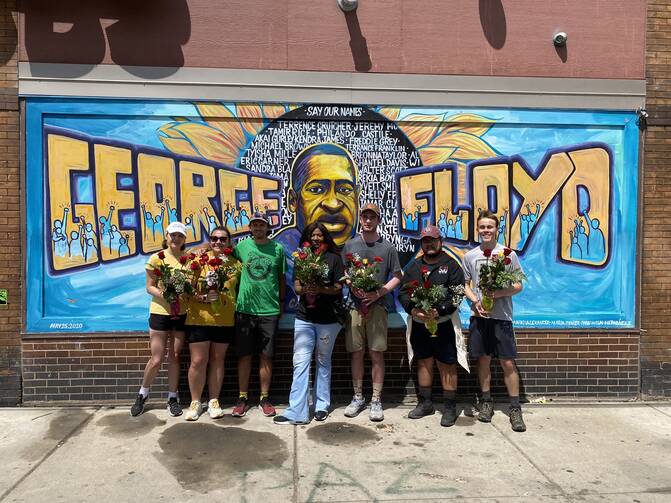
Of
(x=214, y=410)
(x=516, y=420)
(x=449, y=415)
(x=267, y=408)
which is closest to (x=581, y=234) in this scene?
(x=516, y=420)

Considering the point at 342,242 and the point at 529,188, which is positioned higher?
the point at 529,188

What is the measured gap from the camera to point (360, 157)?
18.6ft

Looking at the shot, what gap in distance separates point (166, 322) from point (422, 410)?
2712 millimetres

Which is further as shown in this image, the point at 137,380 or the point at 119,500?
the point at 137,380

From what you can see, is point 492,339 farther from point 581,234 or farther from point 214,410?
point 214,410

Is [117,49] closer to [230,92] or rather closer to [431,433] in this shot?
[230,92]

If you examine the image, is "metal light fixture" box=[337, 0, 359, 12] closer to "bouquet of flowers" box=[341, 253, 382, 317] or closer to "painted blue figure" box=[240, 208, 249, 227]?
"painted blue figure" box=[240, 208, 249, 227]

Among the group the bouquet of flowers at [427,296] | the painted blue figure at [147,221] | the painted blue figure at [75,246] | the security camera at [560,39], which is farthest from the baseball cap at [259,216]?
the security camera at [560,39]

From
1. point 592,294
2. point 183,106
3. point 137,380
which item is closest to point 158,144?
point 183,106

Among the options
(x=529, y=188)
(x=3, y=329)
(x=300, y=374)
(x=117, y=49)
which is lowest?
(x=300, y=374)

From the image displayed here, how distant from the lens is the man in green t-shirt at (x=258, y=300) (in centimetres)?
511

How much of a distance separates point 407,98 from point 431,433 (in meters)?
3.52

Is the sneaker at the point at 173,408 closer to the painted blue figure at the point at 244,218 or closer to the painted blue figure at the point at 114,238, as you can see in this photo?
the painted blue figure at the point at 114,238

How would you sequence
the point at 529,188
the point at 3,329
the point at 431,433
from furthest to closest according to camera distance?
the point at 529,188
the point at 3,329
the point at 431,433
